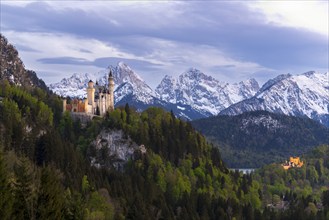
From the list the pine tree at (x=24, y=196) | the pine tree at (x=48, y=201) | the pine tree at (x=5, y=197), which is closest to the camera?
the pine tree at (x=5, y=197)

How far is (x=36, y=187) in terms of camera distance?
287 feet

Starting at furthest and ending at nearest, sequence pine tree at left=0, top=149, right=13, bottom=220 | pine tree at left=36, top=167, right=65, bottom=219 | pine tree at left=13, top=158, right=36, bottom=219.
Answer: pine tree at left=13, top=158, right=36, bottom=219, pine tree at left=36, top=167, right=65, bottom=219, pine tree at left=0, top=149, right=13, bottom=220

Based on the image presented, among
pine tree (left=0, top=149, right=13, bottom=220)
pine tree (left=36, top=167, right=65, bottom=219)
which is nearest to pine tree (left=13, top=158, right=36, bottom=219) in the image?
pine tree (left=36, top=167, right=65, bottom=219)

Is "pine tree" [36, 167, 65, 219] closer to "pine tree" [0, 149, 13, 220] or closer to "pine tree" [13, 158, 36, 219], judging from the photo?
"pine tree" [13, 158, 36, 219]

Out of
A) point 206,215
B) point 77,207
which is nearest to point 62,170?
point 206,215

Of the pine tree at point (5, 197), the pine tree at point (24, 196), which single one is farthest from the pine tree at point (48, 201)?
the pine tree at point (5, 197)

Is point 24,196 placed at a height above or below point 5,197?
below

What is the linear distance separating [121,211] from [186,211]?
1164 inches

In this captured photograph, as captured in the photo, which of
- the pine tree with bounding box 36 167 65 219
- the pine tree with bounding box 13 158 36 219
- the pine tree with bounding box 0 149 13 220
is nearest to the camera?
the pine tree with bounding box 0 149 13 220

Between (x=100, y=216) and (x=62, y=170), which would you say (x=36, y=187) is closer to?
(x=100, y=216)

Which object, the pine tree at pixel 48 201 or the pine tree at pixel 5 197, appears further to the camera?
the pine tree at pixel 48 201

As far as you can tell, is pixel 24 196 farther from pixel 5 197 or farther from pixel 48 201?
pixel 5 197

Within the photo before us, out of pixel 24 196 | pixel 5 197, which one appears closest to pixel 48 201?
pixel 24 196

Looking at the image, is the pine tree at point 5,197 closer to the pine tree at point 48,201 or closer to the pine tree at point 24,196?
the pine tree at point 24,196
